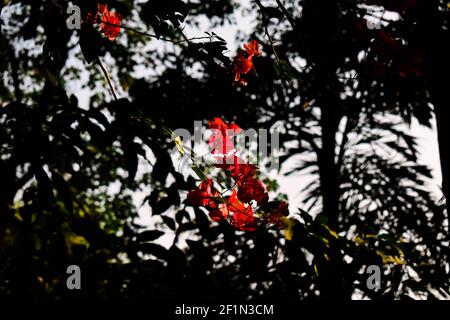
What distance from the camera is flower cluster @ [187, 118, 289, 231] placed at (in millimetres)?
1504

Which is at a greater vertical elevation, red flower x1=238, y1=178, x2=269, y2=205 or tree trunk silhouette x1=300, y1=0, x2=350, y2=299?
tree trunk silhouette x1=300, y1=0, x2=350, y2=299

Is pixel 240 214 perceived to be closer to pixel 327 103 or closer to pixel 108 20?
pixel 108 20

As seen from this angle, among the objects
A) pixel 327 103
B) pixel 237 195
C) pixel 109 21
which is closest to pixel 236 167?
pixel 237 195

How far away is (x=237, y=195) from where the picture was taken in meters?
1.52

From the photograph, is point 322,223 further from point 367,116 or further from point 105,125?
point 367,116

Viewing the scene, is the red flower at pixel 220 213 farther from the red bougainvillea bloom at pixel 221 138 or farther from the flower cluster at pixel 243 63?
the flower cluster at pixel 243 63

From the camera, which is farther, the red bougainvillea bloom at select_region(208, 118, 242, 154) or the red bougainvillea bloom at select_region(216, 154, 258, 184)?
the red bougainvillea bloom at select_region(208, 118, 242, 154)

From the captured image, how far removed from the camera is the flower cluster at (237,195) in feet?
4.93

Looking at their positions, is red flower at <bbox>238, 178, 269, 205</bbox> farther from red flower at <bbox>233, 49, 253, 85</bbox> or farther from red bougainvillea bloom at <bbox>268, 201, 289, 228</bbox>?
red flower at <bbox>233, 49, 253, 85</bbox>

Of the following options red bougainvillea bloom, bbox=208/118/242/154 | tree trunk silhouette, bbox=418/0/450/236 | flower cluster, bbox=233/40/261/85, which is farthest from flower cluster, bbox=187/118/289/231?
tree trunk silhouette, bbox=418/0/450/236

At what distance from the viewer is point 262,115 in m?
5.69

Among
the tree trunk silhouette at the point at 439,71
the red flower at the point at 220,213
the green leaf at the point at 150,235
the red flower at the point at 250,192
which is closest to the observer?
the tree trunk silhouette at the point at 439,71

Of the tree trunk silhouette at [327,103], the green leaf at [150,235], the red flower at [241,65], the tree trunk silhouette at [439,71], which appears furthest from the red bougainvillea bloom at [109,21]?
the tree trunk silhouette at [439,71]
